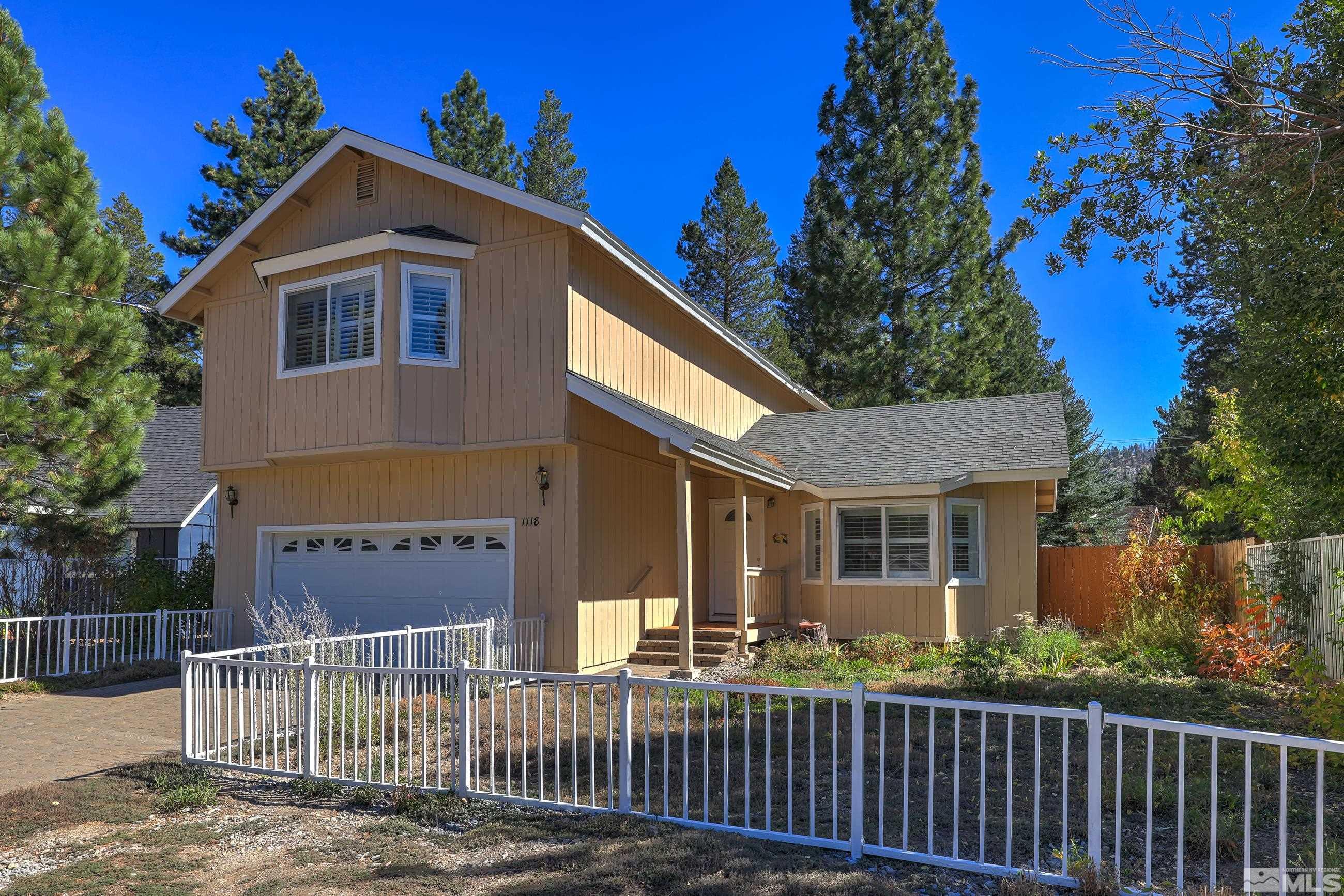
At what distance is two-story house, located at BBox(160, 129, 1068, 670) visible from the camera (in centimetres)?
1205

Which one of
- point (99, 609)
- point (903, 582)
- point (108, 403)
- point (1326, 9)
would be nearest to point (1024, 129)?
point (1326, 9)

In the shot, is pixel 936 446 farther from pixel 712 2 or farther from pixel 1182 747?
pixel 1182 747

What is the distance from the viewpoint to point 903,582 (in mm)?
14633

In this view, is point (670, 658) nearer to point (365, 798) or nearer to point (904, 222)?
point (365, 798)

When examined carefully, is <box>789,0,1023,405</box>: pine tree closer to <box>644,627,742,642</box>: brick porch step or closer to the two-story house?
the two-story house

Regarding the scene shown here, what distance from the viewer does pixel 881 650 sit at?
44.4 feet

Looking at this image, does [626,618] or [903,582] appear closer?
[626,618]

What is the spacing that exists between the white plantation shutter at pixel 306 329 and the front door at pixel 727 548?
7.23 meters

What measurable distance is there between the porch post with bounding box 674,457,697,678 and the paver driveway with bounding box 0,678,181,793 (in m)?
5.78

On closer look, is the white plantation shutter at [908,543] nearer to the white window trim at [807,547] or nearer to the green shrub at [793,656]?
the white window trim at [807,547]

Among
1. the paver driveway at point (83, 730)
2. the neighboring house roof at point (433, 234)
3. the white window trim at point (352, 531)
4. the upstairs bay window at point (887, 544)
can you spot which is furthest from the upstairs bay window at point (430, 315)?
the upstairs bay window at point (887, 544)

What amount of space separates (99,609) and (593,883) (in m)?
14.9

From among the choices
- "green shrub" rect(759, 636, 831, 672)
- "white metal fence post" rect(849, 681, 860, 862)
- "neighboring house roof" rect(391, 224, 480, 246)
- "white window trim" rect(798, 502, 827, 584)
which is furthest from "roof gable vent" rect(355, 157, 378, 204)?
"white metal fence post" rect(849, 681, 860, 862)

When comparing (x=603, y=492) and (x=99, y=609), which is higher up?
(x=603, y=492)
